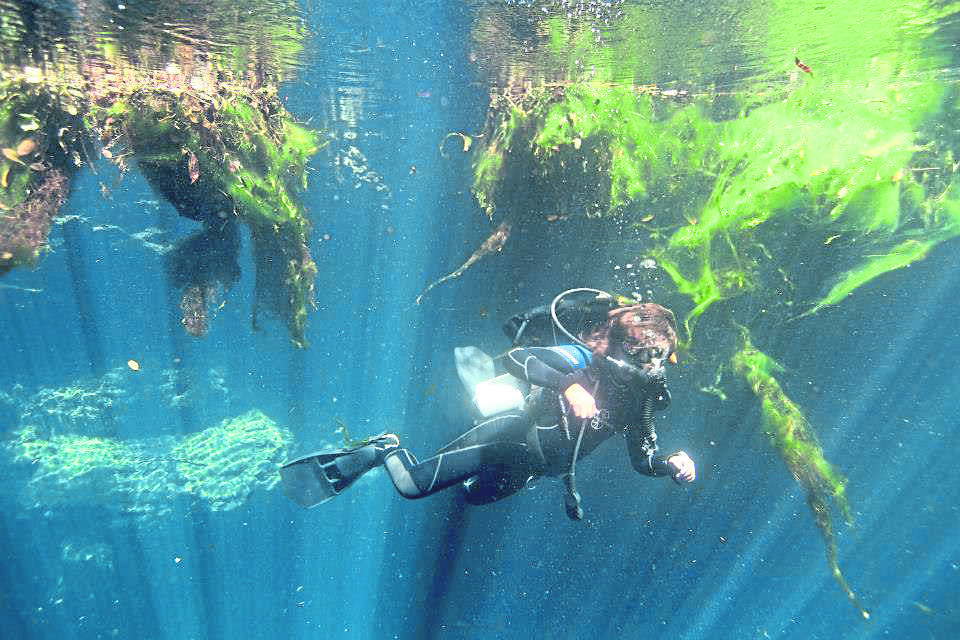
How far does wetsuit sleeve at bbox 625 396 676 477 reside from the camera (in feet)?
15.1

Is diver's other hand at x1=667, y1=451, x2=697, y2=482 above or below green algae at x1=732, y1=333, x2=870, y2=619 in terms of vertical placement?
above

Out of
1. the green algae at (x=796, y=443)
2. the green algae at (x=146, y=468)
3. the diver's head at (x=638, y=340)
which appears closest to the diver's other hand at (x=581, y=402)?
the diver's head at (x=638, y=340)

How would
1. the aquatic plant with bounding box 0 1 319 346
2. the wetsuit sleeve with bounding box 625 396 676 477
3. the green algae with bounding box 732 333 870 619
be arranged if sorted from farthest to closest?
1. the green algae with bounding box 732 333 870 619
2. the aquatic plant with bounding box 0 1 319 346
3. the wetsuit sleeve with bounding box 625 396 676 477

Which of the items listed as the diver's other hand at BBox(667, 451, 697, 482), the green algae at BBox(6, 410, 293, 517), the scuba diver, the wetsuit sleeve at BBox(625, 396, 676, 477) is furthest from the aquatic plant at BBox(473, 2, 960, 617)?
the green algae at BBox(6, 410, 293, 517)

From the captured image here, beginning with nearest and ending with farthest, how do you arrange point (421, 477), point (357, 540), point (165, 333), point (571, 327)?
point (571, 327) → point (421, 477) → point (357, 540) → point (165, 333)

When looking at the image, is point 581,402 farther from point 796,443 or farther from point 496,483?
point 796,443

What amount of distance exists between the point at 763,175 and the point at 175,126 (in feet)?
24.2

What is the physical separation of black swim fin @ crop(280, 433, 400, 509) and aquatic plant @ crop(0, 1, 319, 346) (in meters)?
2.59

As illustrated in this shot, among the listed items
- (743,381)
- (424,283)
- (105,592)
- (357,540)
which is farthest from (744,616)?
(105,592)

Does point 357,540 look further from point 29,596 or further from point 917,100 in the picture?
point 917,100

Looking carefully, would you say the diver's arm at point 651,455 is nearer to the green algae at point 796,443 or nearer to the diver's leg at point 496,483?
the diver's leg at point 496,483

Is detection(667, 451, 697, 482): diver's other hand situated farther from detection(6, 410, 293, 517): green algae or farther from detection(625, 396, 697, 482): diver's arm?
detection(6, 410, 293, 517): green algae

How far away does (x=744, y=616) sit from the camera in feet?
42.1

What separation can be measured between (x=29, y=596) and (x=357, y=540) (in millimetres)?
8683
